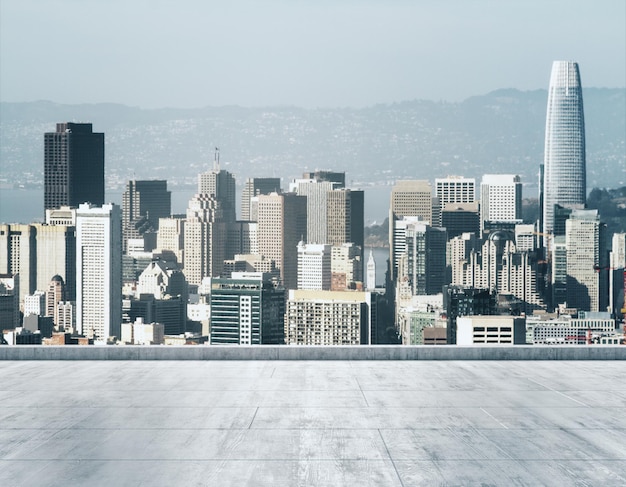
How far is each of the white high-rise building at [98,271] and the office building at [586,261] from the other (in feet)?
170

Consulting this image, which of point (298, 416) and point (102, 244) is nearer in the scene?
point (298, 416)

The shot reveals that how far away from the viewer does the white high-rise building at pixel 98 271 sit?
12731cm

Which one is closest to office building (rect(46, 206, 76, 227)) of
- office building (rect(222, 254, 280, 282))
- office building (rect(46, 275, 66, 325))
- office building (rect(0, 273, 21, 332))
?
office building (rect(46, 275, 66, 325))

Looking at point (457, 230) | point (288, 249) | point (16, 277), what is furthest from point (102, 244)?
point (457, 230)

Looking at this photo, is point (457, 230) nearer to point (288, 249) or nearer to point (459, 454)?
point (288, 249)

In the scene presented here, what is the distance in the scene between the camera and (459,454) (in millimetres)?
13586

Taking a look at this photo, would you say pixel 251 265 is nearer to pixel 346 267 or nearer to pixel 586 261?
pixel 346 267

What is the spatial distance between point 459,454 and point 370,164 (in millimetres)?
175307

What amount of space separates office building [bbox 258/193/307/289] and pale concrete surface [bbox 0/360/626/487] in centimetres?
14158

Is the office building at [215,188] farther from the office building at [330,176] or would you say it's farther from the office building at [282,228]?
the office building at [330,176]

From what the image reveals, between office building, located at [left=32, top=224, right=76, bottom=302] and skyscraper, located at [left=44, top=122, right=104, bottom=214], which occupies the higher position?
skyscraper, located at [left=44, top=122, right=104, bottom=214]

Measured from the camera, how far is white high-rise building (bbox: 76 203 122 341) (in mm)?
127312

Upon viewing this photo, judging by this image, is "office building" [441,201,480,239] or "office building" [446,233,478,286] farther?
"office building" [441,201,480,239]

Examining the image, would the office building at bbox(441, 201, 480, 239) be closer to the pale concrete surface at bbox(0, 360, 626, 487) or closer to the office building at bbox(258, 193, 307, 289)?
the office building at bbox(258, 193, 307, 289)
